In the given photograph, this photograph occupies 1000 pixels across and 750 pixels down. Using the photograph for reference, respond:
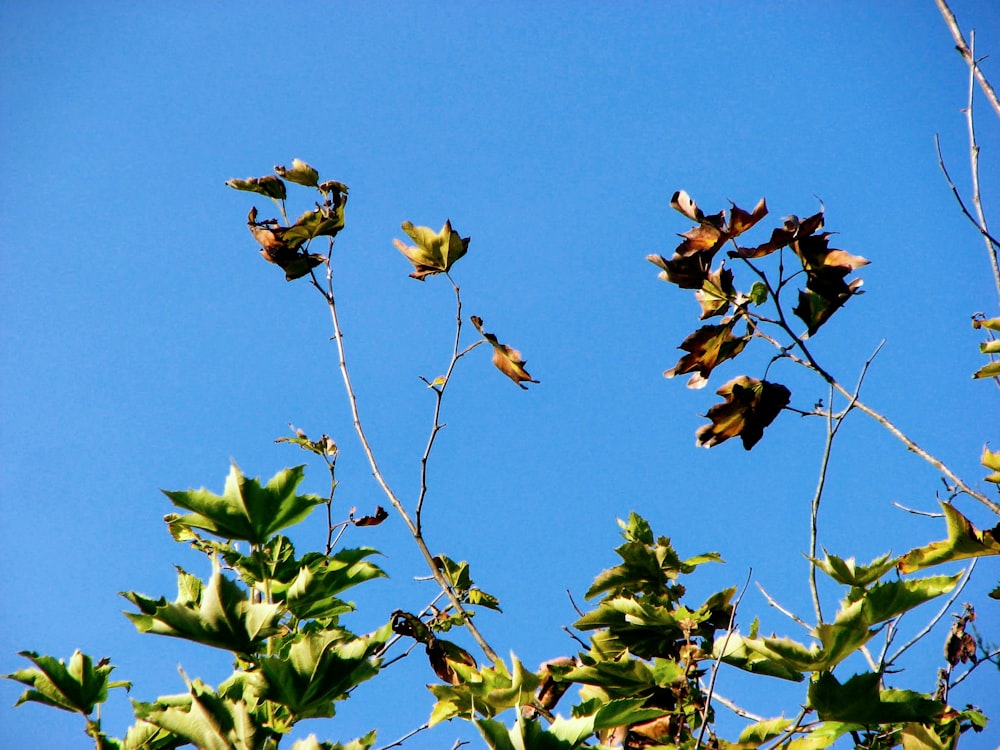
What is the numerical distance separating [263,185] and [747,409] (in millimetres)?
1829

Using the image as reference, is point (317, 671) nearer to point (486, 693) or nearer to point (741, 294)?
point (486, 693)

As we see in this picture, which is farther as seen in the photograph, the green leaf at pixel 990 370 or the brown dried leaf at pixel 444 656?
the brown dried leaf at pixel 444 656

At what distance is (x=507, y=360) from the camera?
2.58m

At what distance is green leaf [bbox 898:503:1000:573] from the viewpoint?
154 cm

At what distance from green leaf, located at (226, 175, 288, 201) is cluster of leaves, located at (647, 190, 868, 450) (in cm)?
140

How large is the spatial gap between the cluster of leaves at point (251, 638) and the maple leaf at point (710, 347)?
3.48 feet

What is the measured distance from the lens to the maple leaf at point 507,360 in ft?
8.40

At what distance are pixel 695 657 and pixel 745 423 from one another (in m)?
0.70

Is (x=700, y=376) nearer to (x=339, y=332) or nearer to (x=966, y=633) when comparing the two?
(x=339, y=332)

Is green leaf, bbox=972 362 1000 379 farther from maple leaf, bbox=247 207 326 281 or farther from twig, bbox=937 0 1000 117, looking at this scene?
maple leaf, bbox=247 207 326 281

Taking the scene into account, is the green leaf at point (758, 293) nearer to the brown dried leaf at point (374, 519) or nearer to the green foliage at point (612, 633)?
the green foliage at point (612, 633)

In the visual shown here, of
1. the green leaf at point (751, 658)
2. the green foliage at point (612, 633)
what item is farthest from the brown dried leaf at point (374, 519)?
the green leaf at point (751, 658)

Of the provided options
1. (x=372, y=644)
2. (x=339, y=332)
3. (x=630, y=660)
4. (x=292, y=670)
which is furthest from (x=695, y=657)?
(x=339, y=332)

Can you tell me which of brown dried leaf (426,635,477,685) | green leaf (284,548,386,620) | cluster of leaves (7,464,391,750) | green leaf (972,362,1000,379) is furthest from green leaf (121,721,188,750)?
green leaf (972,362,1000,379)
